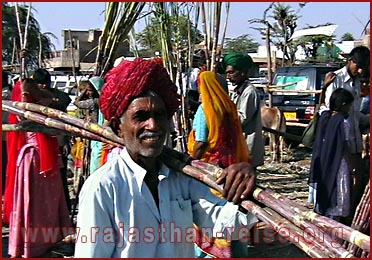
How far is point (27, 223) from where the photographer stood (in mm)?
4523

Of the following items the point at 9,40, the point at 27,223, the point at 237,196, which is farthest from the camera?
the point at 9,40

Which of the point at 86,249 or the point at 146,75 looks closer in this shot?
the point at 86,249

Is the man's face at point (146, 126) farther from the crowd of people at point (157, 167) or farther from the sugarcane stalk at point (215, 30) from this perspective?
the sugarcane stalk at point (215, 30)

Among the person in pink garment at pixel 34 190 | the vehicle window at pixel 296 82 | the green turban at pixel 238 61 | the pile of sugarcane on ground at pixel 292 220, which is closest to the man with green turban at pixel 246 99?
the green turban at pixel 238 61

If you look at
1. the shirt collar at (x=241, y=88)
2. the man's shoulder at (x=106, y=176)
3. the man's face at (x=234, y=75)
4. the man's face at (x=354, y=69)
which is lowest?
the man's shoulder at (x=106, y=176)

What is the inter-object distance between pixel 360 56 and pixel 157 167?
120 inches

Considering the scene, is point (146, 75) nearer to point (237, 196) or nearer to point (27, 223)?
point (237, 196)

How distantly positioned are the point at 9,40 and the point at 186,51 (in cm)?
1136

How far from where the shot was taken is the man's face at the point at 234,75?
446 centimetres

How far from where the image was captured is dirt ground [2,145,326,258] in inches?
181

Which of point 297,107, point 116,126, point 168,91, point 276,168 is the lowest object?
point 276,168

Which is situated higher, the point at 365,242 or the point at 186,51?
the point at 186,51

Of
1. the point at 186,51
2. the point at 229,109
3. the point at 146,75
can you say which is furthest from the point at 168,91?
the point at 186,51

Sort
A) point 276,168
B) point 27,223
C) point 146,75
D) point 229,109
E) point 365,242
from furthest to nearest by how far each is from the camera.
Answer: point 276,168 → point 27,223 → point 229,109 → point 146,75 → point 365,242
